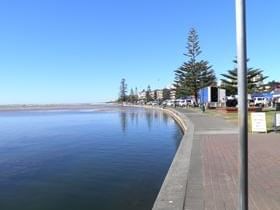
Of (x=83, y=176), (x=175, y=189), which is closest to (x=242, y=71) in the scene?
(x=175, y=189)

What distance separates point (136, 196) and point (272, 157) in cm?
422

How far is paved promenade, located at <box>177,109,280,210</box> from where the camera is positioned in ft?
24.6

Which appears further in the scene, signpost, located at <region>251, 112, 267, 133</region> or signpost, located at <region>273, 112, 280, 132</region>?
signpost, located at <region>273, 112, 280, 132</region>

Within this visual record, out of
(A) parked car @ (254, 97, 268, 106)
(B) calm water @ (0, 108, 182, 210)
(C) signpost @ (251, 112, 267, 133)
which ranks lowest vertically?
(B) calm water @ (0, 108, 182, 210)

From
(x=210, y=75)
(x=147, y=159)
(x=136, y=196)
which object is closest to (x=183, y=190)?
(x=136, y=196)

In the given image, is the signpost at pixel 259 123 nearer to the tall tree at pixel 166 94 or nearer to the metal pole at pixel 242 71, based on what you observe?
the metal pole at pixel 242 71

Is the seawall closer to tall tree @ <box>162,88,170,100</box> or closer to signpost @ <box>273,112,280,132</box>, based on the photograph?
signpost @ <box>273,112,280,132</box>

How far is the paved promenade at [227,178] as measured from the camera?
24.6 feet

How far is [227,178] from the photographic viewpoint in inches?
384

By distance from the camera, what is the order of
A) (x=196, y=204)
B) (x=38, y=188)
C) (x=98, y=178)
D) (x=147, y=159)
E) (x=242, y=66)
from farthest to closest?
(x=147, y=159)
(x=98, y=178)
(x=38, y=188)
(x=196, y=204)
(x=242, y=66)

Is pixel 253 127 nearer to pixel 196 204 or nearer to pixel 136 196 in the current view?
pixel 136 196

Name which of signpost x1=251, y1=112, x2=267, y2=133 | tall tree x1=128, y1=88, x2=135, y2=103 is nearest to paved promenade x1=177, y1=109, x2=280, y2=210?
signpost x1=251, y1=112, x2=267, y2=133

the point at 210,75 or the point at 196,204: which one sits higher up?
the point at 210,75

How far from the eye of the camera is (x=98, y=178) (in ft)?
45.4
